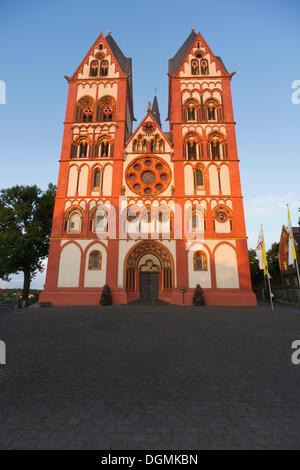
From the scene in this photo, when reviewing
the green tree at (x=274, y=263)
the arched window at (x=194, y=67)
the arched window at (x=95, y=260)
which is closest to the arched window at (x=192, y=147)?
the arched window at (x=194, y=67)

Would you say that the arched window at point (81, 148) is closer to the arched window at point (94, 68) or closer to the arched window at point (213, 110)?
the arched window at point (94, 68)

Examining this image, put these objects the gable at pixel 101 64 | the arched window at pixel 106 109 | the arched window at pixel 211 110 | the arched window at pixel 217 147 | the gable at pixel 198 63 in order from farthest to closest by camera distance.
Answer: the gable at pixel 101 64, the gable at pixel 198 63, the arched window at pixel 106 109, the arched window at pixel 211 110, the arched window at pixel 217 147

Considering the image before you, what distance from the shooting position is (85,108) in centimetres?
2395

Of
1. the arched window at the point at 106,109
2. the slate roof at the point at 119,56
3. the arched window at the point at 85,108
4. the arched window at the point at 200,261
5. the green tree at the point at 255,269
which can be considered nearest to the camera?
the arched window at the point at 200,261

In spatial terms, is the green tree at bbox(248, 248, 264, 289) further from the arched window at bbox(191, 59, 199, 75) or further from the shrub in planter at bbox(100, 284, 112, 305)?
the arched window at bbox(191, 59, 199, 75)

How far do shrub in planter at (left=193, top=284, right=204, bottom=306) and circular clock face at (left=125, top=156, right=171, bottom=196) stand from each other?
9.34 m

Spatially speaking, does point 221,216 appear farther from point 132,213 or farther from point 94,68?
point 94,68

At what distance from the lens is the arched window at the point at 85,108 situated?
77.9 feet

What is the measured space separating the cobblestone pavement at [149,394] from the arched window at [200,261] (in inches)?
475

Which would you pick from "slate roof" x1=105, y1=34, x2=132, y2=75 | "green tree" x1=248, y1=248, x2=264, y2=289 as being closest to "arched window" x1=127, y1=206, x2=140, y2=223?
"slate roof" x1=105, y1=34, x2=132, y2=75

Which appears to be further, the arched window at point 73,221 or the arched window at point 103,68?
the arched window at point 103,68

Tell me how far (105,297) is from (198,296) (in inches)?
290

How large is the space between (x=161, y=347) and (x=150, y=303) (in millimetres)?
12839

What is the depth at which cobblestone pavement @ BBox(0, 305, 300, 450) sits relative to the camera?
2.57 metres
